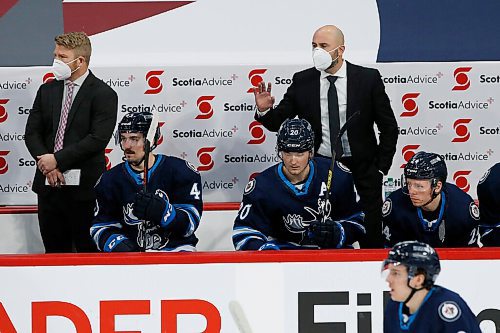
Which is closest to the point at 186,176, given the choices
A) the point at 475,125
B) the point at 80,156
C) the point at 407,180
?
the point at 80,156

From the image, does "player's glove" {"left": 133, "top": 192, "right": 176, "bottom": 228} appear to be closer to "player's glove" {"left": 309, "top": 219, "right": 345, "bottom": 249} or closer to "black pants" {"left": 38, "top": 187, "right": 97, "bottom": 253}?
"player's glove" {"left": 309, "top": 219, "right": 345, "bottom": 249}

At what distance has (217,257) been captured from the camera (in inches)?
185

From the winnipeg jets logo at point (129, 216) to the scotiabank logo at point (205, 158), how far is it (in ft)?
5.12

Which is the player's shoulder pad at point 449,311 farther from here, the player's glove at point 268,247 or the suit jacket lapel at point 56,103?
the suit jacket lapel at point 56,103

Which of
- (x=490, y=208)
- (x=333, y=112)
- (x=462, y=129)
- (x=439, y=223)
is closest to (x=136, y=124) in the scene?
(x=333, y=112)

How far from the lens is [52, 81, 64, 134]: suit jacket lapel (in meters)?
6.04

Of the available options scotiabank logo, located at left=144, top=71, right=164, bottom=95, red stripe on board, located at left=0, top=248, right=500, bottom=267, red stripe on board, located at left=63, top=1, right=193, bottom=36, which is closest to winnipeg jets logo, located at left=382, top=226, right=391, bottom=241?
red stripe on board, located at left=0, top=248, right=500, bottom=267

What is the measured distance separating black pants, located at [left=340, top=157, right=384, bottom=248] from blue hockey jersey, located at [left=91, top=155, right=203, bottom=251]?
2.96 feet

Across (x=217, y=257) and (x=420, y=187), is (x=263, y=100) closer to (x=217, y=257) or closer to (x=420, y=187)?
(x=420, y=187)

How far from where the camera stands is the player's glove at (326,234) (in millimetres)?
5121

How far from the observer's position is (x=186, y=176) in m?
5.50

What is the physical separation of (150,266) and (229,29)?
2595 millimetres

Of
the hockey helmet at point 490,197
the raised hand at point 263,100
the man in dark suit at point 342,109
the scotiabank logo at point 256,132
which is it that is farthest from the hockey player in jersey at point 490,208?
the scotiabank logo at point 256,132

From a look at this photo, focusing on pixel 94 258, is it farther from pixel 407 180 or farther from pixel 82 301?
pixel 407 180
